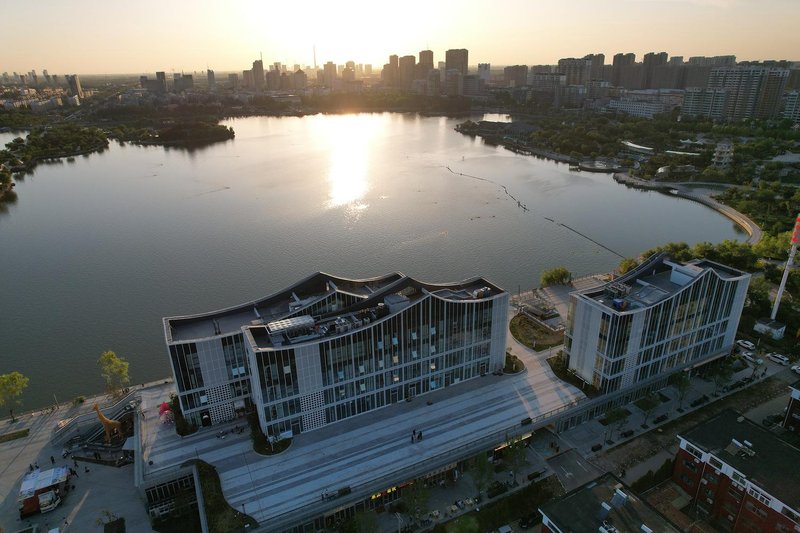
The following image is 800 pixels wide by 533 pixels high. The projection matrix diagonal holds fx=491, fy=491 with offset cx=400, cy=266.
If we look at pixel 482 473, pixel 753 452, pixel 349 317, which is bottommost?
pixel 482 473

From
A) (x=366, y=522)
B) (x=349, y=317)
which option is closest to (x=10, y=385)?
(x=349, y=317)

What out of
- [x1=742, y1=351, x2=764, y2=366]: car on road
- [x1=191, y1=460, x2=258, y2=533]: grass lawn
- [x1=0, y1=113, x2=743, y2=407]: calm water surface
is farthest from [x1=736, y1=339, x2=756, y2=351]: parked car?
[x1=191, y1=460, x2=258, y2=533]: grass lawn

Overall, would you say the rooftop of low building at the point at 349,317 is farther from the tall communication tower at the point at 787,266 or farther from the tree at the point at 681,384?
the tall communication tower at the point at 787,266

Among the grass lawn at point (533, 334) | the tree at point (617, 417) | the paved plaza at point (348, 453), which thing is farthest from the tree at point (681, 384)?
the grass lawn at point (533, 334)

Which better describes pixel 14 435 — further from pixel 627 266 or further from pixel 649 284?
pixel 627 266

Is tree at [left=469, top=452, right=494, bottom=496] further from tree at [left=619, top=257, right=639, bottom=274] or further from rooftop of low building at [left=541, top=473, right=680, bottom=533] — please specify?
tree at [left=619, top=257, right=639, bottom=274]

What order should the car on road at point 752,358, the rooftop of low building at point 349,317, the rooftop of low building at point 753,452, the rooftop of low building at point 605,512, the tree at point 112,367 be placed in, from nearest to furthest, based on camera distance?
the rooftop of low building at point 605,512, the rooftop of low building at point 753,452, the rooftop of low building at point 349,317, the tree at point 112,367, the car on road at point 752,358
